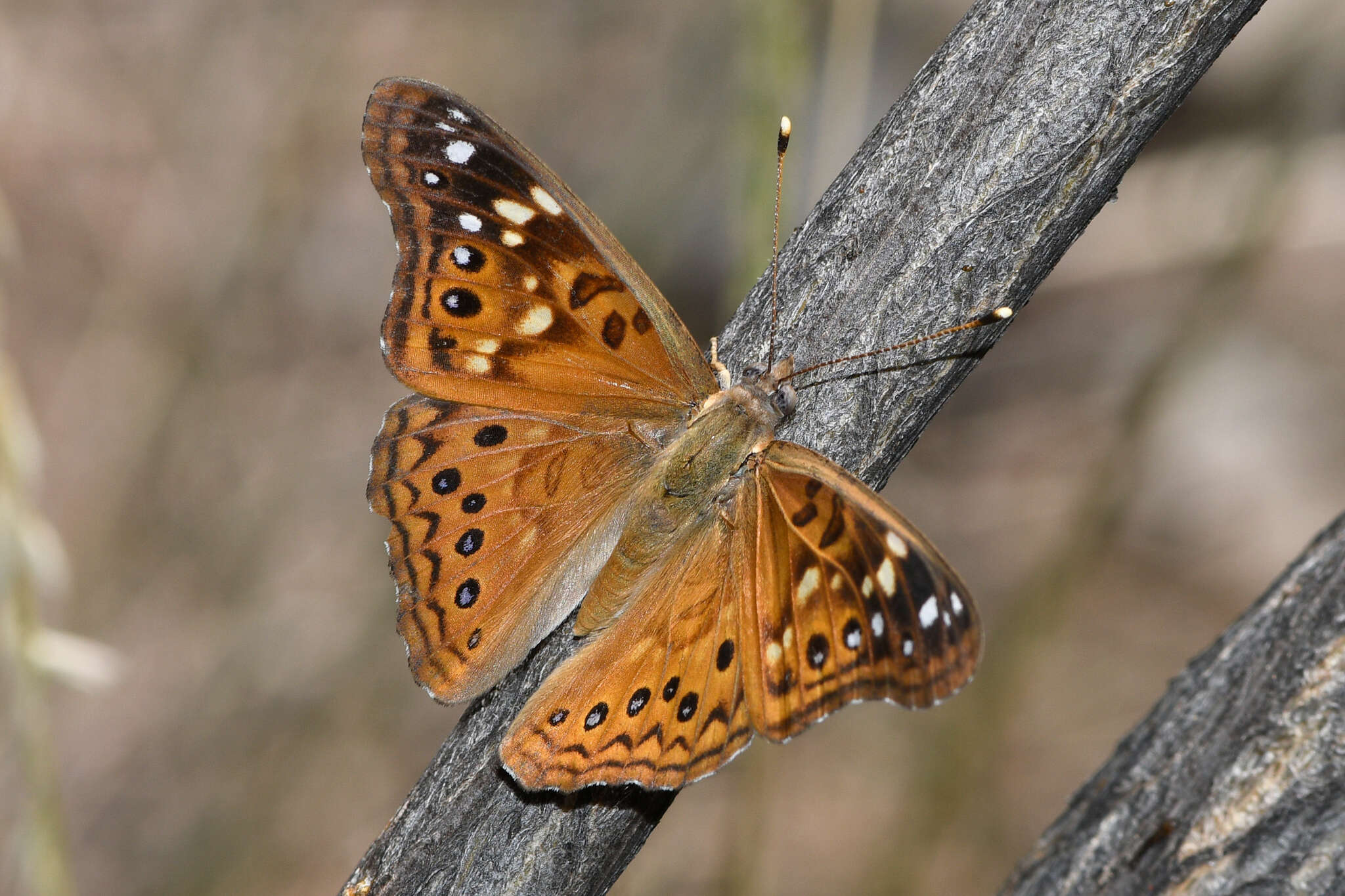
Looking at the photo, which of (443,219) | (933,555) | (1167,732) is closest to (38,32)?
(443,219)

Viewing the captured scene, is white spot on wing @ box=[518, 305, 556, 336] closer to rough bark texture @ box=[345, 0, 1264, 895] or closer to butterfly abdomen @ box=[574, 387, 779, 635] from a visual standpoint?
butterfly abdomen @ box=[574, 387, 779, 635]

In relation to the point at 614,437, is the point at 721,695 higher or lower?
lower

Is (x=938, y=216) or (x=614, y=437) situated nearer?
(x=938, y=216)

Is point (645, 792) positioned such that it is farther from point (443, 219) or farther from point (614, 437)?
point (443, 219)

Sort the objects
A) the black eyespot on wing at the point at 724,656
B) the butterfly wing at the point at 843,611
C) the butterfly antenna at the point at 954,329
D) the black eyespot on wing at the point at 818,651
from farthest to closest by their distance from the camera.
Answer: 1. the black eyespot on wing at the point at 724,656
2. the black eyespot on wing at the point at 818,651
3. the butterfly wing at the point at 843,611
4. the butterfly antenna at the point at 954,329

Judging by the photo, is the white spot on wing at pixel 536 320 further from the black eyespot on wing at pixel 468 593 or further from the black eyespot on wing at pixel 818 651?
the black eyespot on wing at pixel 818 651

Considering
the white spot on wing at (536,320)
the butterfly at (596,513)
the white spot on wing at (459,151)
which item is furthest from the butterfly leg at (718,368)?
the white spot on wing at (459,151)

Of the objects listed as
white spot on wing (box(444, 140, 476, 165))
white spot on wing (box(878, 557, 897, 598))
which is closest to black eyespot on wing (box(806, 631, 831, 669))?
white spot on wing (box(878, 557, 897, 598))
